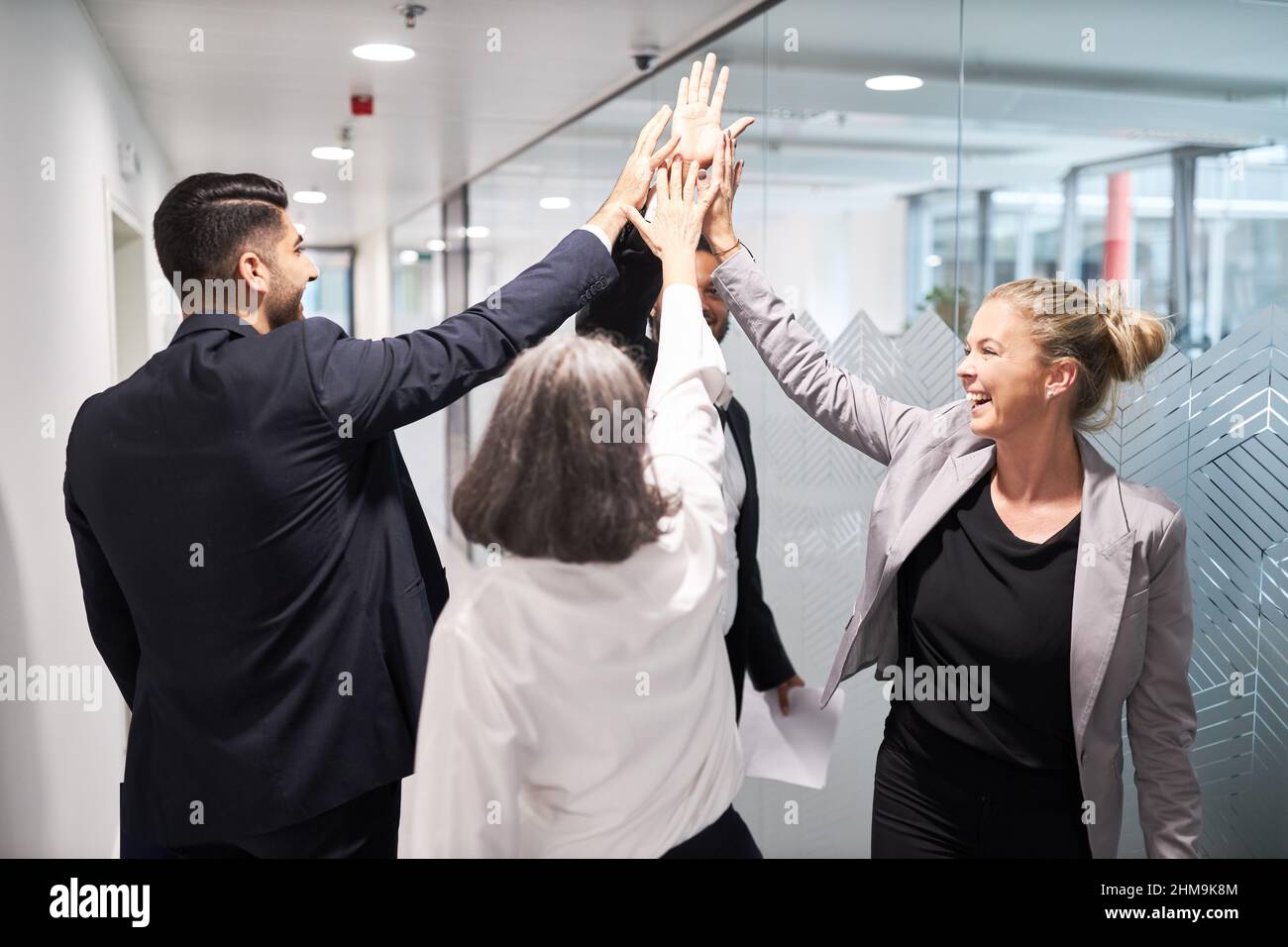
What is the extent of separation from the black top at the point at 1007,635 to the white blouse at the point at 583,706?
0.48 metres

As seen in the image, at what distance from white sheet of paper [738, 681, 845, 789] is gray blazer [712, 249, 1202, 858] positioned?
0.41 meters

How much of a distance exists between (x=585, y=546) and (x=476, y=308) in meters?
0.54

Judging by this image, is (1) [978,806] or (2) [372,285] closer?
(1) [978,806]

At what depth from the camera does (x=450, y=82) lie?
383 cm

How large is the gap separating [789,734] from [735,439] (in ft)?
2.08

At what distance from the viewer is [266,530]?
152 cm

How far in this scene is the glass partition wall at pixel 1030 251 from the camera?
228 cm

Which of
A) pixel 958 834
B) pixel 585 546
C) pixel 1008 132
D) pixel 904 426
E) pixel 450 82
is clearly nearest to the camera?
pixel 585 546

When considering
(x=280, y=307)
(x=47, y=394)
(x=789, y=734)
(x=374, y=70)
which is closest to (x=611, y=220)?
Answer: (x=280, y=307)

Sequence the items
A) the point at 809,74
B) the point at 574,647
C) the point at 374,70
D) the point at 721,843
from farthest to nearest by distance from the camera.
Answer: the point at 374,70 < the point at 809,74 < the point at 721,843 < the point at 574,647

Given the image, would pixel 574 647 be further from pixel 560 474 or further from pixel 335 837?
pixel 335 837

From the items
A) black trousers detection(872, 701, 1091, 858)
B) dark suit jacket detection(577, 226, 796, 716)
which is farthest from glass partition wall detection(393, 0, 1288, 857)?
black trousers detection(872, 701, 1091, 858)

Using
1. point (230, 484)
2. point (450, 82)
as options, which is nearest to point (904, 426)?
point (230, 484)
